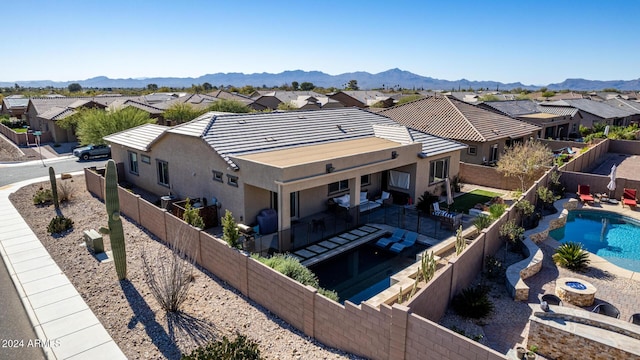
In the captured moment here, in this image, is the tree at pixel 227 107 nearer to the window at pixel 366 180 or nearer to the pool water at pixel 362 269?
the window at pixel 366 180

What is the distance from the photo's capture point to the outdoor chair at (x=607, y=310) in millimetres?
13281

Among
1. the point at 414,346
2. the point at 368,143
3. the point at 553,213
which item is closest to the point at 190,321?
the point at 414,346

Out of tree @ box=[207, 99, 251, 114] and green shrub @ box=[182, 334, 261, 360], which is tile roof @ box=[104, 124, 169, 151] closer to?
green shrub @ box=[182, 334, 261, 360]

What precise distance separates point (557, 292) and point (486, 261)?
2515 mm

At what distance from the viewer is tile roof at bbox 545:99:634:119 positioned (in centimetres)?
5762

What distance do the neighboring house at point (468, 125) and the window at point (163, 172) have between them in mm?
21034

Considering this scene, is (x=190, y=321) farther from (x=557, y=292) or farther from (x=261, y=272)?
(x=557, y=292)

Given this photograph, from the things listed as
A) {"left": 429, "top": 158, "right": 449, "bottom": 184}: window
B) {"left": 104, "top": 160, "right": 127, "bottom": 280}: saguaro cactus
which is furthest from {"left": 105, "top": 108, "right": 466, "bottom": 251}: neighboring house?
{"left": 104, "top": 160, "right": 127, "bottom": 280}: saguaro cactus

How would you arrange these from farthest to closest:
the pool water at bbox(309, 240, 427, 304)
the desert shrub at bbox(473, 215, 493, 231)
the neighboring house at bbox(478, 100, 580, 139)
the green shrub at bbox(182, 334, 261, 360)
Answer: the neighboring house at bbox(478, 100, 580, 139) < the desert shrub at bbox(473, 215, 493, 231) < the pool water at bbox(309, 240, 427, 304) < the green shrub at bbox(182, 334, 261, 360)

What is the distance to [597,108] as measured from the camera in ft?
201

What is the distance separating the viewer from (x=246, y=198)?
64.3 ft

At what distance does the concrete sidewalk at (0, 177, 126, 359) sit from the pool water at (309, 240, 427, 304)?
301 inches

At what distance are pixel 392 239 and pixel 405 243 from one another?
2.04 feet

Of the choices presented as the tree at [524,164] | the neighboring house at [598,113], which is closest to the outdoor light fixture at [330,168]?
the tree at [524,164]
